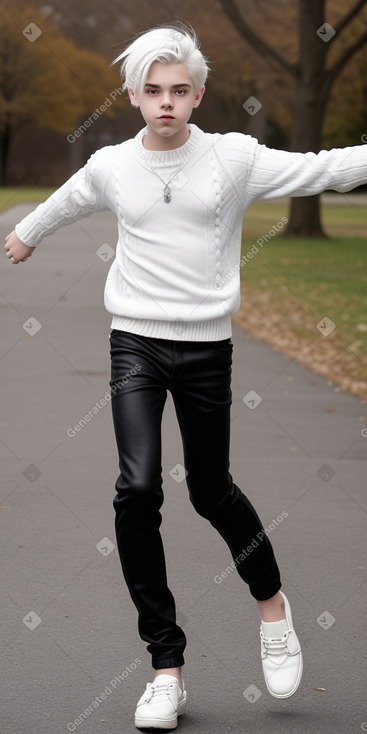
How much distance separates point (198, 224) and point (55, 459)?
3502 mm

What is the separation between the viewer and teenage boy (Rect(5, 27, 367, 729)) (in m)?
3.51

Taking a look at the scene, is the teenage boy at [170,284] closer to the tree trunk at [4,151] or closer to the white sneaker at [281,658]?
the white sneaker at [281,658]

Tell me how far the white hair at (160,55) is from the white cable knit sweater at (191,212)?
185mm

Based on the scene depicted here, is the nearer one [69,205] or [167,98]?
[167,98]

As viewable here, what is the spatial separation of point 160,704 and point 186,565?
154 cm

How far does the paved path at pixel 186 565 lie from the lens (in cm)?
371

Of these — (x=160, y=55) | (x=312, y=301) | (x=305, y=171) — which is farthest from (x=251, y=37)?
(x=160, y=55)

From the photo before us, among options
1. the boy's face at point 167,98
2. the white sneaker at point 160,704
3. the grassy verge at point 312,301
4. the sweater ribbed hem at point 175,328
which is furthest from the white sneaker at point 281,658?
the grassy verge at point 312,301

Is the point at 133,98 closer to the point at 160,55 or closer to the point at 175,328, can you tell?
the point at 160,55

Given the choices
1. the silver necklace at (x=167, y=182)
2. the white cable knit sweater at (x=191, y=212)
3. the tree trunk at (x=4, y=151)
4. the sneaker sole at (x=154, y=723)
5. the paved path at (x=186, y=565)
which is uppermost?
the silver necklace at (x=167, y=182)

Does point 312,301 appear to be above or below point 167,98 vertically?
below

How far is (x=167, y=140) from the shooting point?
11.7 feet

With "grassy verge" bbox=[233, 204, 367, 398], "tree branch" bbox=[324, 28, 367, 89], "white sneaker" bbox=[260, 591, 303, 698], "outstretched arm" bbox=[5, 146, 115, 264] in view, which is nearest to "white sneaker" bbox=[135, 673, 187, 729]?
"white sneaker" bbox=[260, 591, 303, 698]

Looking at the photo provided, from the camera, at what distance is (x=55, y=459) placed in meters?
6.87
